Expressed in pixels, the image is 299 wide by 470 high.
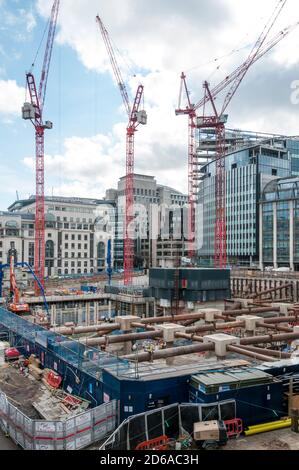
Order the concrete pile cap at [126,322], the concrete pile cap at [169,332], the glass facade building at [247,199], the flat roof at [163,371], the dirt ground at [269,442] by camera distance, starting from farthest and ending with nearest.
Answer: the glass facade building at [247,199] < the concrete pile cap at [126,322] < the concrete pile cap at [169,332] < the flat roof at [163,371] < the dirt ground at [269,442]

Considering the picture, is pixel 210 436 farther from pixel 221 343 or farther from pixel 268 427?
pixel 221 343

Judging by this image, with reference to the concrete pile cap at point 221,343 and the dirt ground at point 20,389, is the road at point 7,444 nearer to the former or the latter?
the dirt ground at point 20,389

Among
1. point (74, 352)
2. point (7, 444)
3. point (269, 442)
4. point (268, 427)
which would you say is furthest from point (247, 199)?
point (7, 444)

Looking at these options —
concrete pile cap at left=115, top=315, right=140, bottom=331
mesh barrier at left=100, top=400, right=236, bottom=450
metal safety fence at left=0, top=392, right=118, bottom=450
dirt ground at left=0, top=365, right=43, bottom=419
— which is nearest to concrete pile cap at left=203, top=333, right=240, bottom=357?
mesh barrier at left=100, top=400, right=236, bottom=450

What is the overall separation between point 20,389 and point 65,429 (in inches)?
349

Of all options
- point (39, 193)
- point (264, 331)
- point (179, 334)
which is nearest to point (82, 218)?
point (39, 193)

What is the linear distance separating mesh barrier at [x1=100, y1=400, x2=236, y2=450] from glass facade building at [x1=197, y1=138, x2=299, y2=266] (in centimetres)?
9044

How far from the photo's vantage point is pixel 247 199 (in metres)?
112

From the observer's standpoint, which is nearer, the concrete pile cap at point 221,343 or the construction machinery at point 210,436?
the construction machinery at point 210,436

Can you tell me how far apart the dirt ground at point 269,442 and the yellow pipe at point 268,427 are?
0.15m

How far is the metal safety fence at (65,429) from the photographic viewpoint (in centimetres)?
1560

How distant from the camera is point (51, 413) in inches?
778

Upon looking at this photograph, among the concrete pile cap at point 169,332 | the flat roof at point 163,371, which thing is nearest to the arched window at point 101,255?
the concrete pile cap at point 169,332
